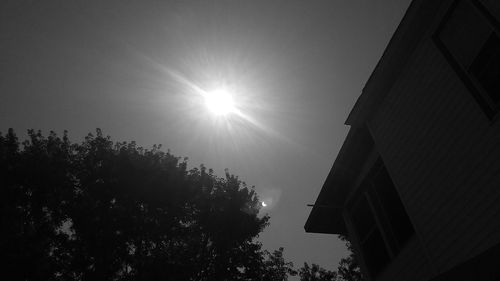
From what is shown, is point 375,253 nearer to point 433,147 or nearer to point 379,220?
point 379,220

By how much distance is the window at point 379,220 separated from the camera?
7.61 meters

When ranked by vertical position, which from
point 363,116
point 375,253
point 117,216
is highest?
point 117,216

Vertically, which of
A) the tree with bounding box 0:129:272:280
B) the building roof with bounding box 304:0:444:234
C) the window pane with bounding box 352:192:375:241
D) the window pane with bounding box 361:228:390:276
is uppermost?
the tree with bounding box 0:129:272:280

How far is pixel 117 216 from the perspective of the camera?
20.5 meters

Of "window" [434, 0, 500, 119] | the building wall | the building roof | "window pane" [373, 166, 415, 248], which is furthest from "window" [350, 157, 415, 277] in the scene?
"window" [434, 0, 500, 119]

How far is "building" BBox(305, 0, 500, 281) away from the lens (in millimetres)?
5273

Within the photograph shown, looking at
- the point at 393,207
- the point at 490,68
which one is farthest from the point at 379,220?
the point at 490,68

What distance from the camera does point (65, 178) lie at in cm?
2195

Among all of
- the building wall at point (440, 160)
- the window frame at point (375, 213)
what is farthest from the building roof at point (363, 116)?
the window frame at point (375, 213)

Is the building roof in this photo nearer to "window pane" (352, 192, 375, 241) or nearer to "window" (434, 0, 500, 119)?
"window" (434, 0, 500, 119)

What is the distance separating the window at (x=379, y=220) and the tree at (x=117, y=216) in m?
13.1

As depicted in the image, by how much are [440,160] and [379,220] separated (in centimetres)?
260

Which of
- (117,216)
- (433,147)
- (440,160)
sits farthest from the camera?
(117,216)

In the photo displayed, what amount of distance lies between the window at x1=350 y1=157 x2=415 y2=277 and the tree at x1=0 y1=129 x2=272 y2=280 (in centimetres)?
1306
